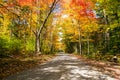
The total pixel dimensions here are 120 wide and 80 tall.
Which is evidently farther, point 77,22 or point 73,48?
point 73,48

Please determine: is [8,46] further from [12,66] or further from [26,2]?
[26,2]

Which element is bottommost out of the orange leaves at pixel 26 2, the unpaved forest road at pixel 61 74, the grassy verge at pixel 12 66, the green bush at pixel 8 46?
the unpaved forest road at pixel 61 74

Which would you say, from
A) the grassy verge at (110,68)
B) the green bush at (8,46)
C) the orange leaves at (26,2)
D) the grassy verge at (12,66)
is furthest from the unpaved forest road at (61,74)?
the orange leaves at (26,2)

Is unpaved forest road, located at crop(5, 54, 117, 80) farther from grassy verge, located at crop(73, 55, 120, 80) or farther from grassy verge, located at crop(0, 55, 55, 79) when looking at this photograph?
grassy verge, located at crop(0, 55, 55, 79)

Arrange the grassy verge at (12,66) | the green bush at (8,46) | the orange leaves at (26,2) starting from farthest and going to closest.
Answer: the orange leaves at (26,2) < the green bush at (8,46) < the grassy verge at (12,66)

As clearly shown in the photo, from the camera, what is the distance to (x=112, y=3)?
16.8 meters

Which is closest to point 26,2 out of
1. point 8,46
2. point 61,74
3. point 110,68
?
point 8,46

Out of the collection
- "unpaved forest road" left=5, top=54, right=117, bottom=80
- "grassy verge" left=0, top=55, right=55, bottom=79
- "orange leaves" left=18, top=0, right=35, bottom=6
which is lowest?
"unpaved forest road" left=5, top=54, right=117, bottom=80

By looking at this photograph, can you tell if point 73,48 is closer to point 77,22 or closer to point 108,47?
point 77,22

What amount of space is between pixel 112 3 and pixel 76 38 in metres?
32.2

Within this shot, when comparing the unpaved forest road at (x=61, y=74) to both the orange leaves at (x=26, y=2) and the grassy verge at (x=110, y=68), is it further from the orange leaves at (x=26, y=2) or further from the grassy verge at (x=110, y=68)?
the orange leaves at (x=26, y=2)

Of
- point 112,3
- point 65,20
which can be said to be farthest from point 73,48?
point 112,3

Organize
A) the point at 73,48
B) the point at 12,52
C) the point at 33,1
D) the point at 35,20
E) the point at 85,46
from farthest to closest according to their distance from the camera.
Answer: the point at 73,48 < the point at 85,46 < the point at 35,20 < the point at 33,1 < the point at 12,52

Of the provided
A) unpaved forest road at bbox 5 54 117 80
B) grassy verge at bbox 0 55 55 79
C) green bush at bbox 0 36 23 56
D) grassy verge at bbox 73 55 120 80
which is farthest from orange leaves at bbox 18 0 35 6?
unpaved forest road at bbox 5 54 117 80
